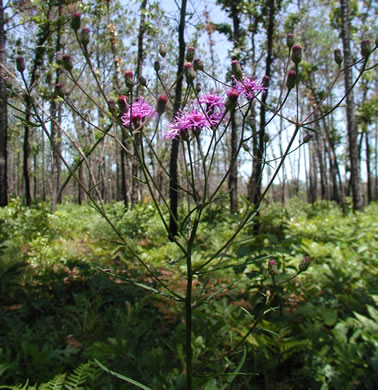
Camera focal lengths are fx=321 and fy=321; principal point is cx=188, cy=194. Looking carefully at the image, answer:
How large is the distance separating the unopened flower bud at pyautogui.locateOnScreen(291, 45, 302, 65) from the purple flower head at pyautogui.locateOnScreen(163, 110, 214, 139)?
1.19ft

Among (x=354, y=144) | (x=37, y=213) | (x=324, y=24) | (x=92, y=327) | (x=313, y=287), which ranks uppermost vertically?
(x=324, y=24)

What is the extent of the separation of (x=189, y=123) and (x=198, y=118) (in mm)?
45

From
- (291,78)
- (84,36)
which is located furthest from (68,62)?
(291,78)

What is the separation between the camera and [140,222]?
8008 millimetres

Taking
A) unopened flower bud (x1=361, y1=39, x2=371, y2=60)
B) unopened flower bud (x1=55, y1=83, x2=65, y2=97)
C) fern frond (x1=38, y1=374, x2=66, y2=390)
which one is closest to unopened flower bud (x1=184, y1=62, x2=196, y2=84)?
unopened flower bud (x1=55, y1=83, x2=65, y2=97)

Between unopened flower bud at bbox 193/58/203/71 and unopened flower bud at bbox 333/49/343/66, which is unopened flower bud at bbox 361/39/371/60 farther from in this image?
unopened flower bud at bbox 193/58/203/71

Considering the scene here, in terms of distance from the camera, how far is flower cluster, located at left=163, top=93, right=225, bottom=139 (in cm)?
111

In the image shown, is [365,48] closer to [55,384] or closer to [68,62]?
[68,62]

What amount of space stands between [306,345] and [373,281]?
151 cm

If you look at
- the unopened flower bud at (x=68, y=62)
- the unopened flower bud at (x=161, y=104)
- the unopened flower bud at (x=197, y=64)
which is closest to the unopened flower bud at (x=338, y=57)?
the unopened flower bud at (x=197, y=64)

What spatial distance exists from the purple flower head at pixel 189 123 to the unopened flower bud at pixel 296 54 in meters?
0.36

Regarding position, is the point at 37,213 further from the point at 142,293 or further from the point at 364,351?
the point at 364,351

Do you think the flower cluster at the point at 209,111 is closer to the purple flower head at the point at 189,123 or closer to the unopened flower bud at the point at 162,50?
the purple flower head at the point at 189,123

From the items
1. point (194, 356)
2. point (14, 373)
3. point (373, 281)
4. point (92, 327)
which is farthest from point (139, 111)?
point (373, 281)
